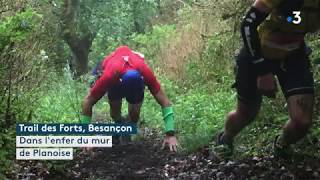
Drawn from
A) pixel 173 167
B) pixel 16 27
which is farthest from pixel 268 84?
pixel 16 27

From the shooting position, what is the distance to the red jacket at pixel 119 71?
618cm

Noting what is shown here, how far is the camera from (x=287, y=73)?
448 cm

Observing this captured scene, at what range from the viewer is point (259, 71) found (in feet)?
14.6

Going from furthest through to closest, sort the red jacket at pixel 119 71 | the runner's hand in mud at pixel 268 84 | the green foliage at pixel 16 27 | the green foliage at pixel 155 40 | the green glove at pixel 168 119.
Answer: the green foliage at pixel 155 40 < the red jacket at pixel 119 71 < the green glove at pixel 168 119 < the green foliage at pixel 16 27 < the runner's hand in mud at pixel 268 84

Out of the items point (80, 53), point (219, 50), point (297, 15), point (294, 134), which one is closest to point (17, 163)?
point (294, 134)

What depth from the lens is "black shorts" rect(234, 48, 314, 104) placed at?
4371mm

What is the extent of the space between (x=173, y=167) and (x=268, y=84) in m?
Result: 1.65

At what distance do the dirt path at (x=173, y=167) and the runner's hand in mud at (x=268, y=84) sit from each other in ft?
2.40
